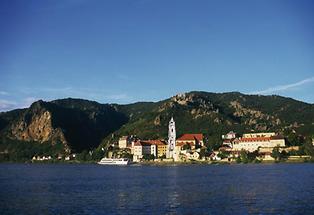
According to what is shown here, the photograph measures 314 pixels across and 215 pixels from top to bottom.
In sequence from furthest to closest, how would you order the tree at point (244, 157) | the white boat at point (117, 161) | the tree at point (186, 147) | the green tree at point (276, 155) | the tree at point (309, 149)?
the tree at point (186, 147) < the white boat at point (117, 161) < the tree at point (244, 157) < the green tree at point (276, 155) < the tree at point (309, 149)

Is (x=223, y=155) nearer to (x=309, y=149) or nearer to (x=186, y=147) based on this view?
(x=186, y=147)

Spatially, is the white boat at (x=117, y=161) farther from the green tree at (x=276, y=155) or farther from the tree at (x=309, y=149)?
the tree at (x=309, y=149)

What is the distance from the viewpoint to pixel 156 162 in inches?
7682

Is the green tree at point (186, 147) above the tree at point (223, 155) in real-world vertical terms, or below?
above

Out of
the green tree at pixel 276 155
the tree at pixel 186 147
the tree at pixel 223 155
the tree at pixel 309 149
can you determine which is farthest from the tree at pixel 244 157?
the tree at pixel 186 147

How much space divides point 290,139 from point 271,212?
145515 millimetres

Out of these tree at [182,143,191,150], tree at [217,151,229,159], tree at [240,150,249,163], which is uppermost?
tree at [182,143,191,150]

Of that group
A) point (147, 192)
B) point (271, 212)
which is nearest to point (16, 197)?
point (147, 192)

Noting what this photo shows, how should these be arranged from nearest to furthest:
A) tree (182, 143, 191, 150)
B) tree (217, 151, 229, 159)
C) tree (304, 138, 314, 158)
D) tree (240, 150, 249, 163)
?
tree (304, 138, 314, 158)
tree (240, 150, 249, 163)
tree (217, 151, 229, 159)
tree (182, 143, 191, 150)

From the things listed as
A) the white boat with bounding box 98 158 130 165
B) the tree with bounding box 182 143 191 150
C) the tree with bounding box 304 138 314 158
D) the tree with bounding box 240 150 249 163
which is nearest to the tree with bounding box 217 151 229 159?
the tree with bounding box 240 150 249 163

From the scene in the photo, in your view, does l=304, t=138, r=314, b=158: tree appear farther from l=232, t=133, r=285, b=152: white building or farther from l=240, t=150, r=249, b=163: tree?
l=232, t=133, r=285, b=152: white building

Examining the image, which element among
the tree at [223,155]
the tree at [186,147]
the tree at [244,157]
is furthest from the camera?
the tree at [186,147]

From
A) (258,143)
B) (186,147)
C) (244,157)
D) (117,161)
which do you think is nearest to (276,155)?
(244,157)

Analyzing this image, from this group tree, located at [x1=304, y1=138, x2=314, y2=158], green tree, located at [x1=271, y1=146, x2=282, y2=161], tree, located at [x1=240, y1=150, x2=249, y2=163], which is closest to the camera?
tree, located at [x1=304, y1=138, x2=314, y2=158]
